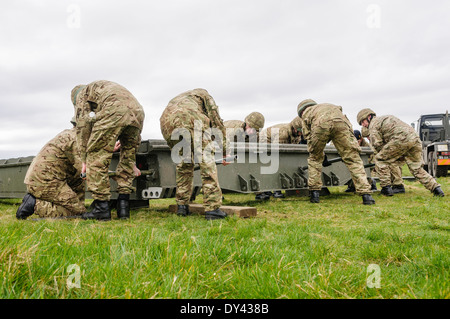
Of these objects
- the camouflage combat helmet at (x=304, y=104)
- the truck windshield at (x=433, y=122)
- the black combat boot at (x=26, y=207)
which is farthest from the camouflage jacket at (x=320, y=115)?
the truck windshield at (x=433, y=122)

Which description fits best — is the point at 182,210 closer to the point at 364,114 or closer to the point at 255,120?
the point at 255,120

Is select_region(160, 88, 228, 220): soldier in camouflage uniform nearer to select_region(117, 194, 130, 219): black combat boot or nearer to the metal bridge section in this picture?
the metal bridge section

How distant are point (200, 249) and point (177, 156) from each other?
2886mm

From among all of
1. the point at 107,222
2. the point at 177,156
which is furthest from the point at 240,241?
the point at 177,156

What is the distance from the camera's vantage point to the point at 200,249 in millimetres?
2166

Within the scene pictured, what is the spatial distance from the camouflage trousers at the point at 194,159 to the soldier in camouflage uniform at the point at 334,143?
268cm

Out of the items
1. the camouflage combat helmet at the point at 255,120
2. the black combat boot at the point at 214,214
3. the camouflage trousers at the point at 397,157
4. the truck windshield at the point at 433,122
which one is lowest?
the black combat boot at the point at 214,214

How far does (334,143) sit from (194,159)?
3.07 metres

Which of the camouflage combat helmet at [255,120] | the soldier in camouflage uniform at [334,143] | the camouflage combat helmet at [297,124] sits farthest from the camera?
the camouflage combat helmet at [255,120]

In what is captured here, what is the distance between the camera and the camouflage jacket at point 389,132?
25.3 ft

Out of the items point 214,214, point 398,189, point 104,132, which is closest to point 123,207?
point 104,132

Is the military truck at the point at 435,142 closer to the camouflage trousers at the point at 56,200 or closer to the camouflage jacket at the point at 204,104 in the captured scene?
the camouflage jacket at the point at 204,104

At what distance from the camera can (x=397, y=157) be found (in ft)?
26.0
